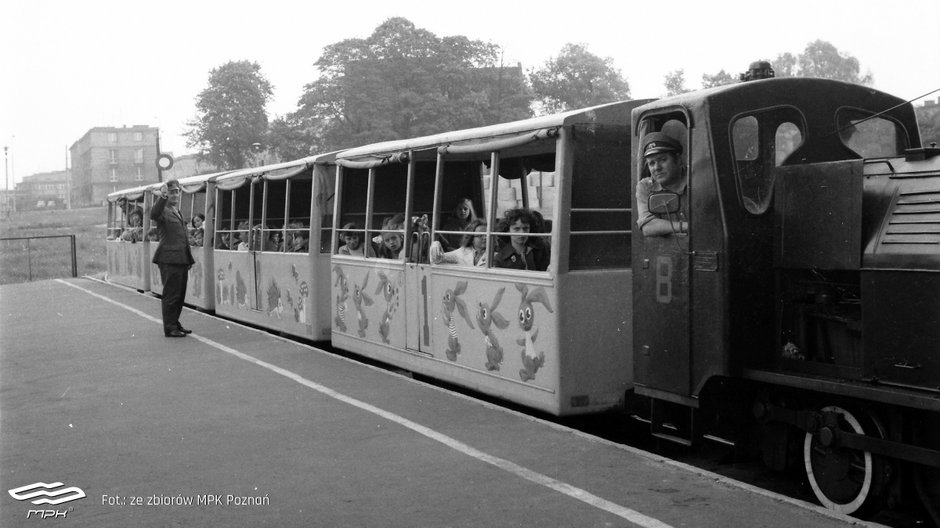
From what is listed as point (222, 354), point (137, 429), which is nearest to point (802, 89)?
point (137, 429)

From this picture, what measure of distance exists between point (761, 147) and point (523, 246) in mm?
2667

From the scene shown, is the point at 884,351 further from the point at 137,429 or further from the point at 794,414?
the point at 137,429

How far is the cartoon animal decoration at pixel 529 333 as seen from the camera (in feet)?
25.6

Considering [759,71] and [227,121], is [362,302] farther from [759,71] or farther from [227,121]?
[227,121]

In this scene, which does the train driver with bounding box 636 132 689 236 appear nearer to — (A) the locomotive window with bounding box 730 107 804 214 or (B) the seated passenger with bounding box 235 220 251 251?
(A) the locomotive window with bounding box 730 107 804 214

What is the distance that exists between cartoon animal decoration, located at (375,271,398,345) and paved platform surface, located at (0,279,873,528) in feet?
2.11

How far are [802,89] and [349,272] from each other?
6854 mm

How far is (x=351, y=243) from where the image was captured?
1202 cm

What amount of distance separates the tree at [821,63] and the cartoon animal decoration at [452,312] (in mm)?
69488

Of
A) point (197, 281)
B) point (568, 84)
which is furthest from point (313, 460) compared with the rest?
point (568, 84)

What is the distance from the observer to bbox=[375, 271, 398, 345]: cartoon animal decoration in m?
10.6

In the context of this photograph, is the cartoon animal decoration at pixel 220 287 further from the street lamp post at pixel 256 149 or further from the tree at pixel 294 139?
the tree at pixel 294 139

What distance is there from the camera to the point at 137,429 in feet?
24.9

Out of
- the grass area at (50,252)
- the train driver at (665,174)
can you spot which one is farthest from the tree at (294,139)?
the train driver at (665,174)
